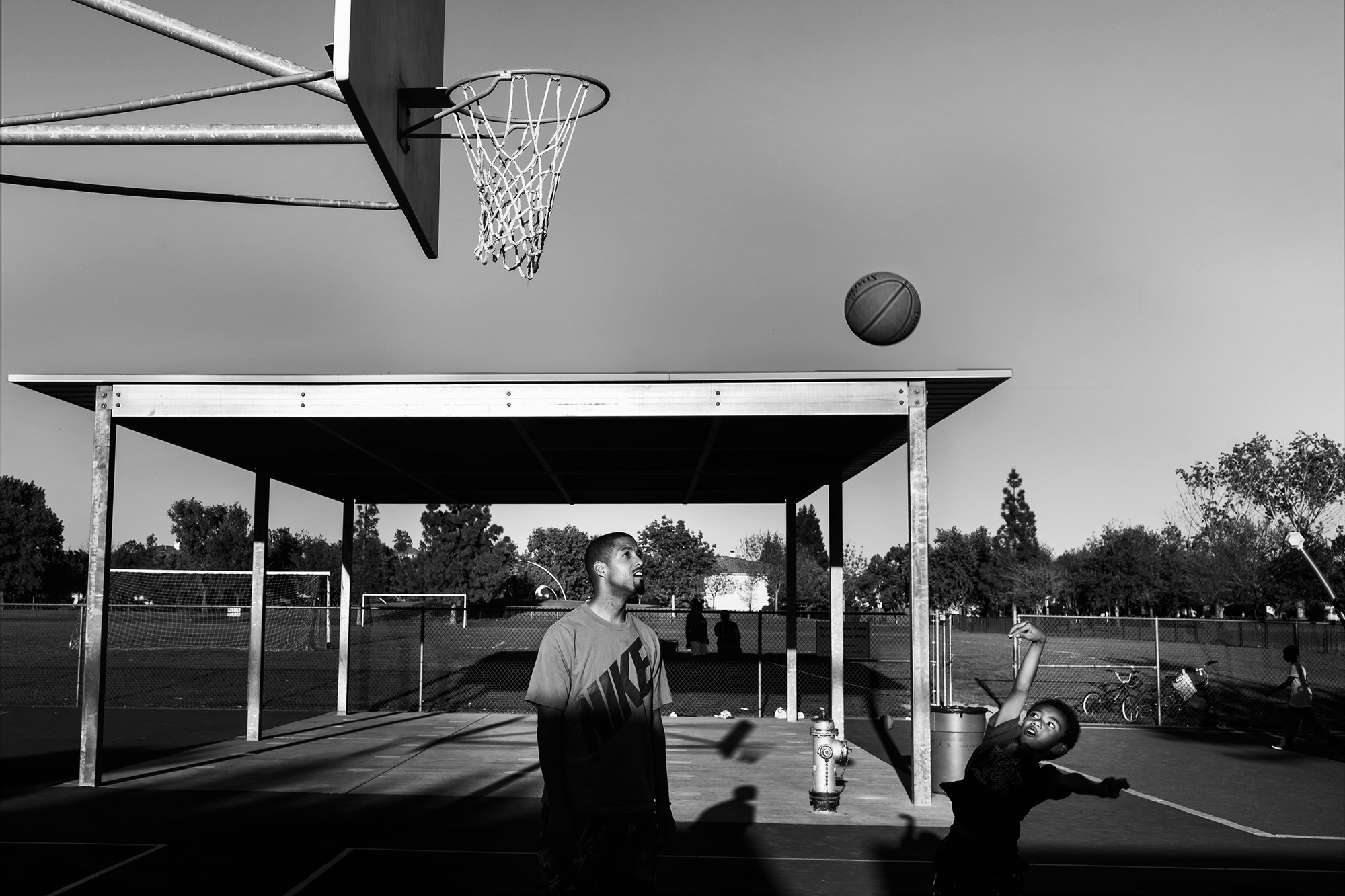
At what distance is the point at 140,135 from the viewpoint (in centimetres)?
666

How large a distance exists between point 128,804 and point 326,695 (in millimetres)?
12101

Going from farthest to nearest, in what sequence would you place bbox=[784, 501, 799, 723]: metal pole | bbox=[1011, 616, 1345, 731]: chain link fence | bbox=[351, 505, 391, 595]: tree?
bbox=[351, 505, 391, 595]: tree, bbox=[1011, 616, 1345, 731]: chain link fence, bbox=[784, 501, 799, 723]: metal pole

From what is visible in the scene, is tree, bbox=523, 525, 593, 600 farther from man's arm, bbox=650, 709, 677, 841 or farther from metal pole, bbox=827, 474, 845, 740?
man's arm, bbox=650, 709, 677, 841

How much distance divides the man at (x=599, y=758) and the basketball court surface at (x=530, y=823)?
3553mm

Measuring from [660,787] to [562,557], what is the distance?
98.7 meters

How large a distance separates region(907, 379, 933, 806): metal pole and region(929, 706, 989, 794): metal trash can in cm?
84

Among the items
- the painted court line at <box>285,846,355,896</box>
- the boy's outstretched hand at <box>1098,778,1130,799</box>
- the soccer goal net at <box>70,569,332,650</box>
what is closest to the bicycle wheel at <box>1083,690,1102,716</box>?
the painted court line at <box>285,846,355,896</box>

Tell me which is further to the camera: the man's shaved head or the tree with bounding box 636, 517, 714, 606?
the tree with bounding box 636, 517, 714, 606

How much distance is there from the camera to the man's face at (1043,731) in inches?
186

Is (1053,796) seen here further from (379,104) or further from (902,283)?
(902,283)

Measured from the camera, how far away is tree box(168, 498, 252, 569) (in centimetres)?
10875

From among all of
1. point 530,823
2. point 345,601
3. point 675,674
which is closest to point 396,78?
point 530,823

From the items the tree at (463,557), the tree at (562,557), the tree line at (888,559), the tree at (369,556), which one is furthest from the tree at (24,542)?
the tree at (562,557)

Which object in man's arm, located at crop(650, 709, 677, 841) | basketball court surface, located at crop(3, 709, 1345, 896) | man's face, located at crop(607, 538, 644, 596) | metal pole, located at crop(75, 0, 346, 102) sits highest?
metal pole, located at crop(75, 0, 346, 102)
